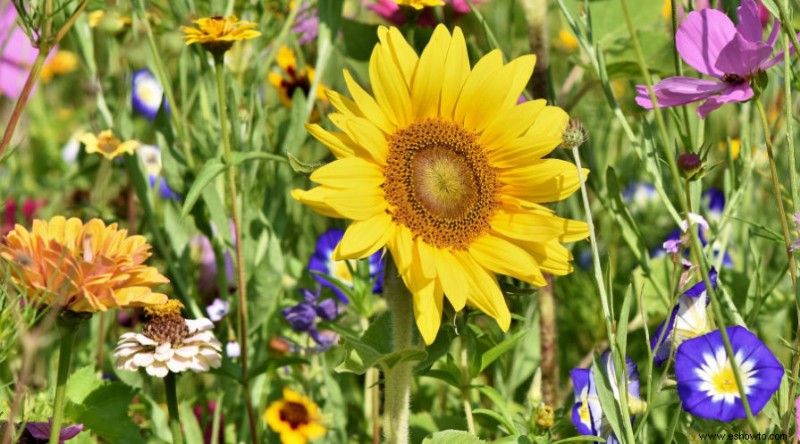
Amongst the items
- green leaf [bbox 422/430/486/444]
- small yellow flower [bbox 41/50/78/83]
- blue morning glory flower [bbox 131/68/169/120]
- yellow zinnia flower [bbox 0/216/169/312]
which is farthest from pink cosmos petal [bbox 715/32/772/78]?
small yellow flower [bbox 41/50/78/83]

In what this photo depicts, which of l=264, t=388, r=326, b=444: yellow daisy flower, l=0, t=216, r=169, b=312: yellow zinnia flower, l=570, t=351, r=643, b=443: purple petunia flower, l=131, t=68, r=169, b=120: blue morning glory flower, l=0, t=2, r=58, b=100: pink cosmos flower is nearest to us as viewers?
l=0, t=216, r=169, b=312: yellow zinnia flower

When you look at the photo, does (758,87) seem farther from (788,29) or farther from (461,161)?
(461,161)

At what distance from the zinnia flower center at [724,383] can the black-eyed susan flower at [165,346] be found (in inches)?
18.8

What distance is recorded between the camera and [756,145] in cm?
150

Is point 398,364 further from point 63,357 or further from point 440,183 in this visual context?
point 63,357

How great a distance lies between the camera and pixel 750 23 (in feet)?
3.06

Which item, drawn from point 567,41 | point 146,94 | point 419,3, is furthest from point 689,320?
point 146,94

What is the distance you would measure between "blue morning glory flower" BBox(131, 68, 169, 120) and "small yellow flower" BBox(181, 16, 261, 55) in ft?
3.98

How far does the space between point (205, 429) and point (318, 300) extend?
8.4 inches

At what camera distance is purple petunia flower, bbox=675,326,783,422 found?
0.95 metres

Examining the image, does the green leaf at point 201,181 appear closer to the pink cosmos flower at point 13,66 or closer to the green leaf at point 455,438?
the green leaf at point 455,438

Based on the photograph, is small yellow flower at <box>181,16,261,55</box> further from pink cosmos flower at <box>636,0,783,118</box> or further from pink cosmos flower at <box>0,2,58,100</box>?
pink cosmos flower at <box>0,2,58,100</box>

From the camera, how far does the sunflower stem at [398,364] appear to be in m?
0.91

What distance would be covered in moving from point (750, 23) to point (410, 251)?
1.24 ft
